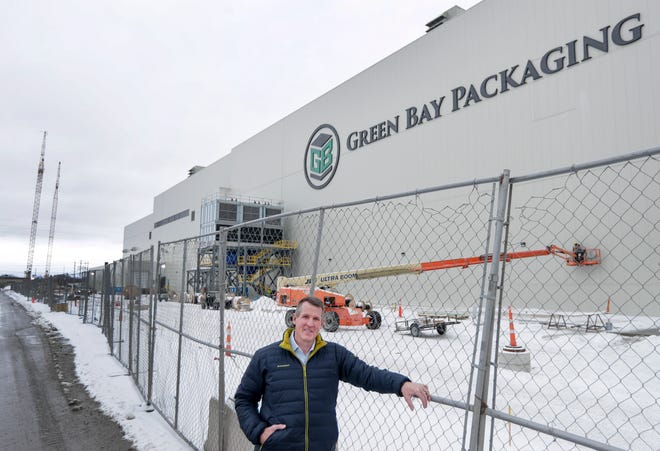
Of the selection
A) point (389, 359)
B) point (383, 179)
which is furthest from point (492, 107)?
point (389, 359)

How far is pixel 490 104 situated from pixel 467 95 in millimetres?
1903

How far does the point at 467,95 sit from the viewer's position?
82.4 feet

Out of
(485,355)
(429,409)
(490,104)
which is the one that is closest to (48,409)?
(429,409)

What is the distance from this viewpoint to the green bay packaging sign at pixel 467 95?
19031 mm

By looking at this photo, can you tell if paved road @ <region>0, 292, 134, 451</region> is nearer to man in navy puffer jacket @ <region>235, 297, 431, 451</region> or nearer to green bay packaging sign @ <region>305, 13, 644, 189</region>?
man in navy puffer jacket @ <region>235, 297, 431, 451</region>

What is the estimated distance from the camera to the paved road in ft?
18.3

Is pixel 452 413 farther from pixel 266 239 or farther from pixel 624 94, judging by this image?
pixel 266 239

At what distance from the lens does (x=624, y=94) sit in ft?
61.1

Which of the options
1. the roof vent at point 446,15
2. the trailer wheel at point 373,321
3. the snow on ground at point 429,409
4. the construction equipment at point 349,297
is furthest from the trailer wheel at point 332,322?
the roof vent at point 446,15

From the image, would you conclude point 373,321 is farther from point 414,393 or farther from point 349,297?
point 414,393

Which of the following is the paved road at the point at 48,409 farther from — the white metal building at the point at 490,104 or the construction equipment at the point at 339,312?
the white metal building at the point at 490,104

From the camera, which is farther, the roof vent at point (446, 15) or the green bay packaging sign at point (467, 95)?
the roof vent at point (446, 15)

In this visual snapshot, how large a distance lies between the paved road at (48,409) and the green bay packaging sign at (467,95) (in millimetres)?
22513

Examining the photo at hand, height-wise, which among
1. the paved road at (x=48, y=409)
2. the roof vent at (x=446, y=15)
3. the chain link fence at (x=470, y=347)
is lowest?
the paved road at (x=48, y=409)
